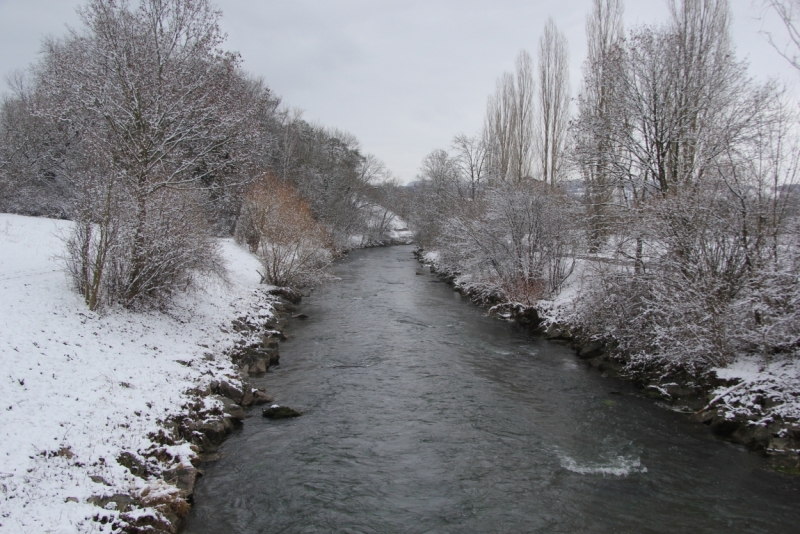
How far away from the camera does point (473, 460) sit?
8.44 meters

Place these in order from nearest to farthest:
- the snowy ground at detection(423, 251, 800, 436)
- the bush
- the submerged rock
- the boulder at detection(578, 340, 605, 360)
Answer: the snowy ground at detection(423, 251, 800, 436), the submerged rock, the boulder at detection(578, 340, 605, 360), the bush

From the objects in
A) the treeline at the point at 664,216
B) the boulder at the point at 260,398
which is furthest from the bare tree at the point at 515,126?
the boulder at the point at 260,398

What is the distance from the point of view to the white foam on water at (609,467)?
8073mm

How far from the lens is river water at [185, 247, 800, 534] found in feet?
22.3

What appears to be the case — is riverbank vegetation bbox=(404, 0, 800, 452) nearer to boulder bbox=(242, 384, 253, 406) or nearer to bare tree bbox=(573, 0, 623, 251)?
bare tree bbox=(573, 0, 623, 251)

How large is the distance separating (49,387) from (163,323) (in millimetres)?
4946

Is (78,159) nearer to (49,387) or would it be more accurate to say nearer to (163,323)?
(163,323)

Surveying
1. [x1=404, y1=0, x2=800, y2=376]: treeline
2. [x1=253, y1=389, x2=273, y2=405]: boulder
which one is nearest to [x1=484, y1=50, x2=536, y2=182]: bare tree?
[x1=404, y1=0, x2=800, y2=376]: treeline

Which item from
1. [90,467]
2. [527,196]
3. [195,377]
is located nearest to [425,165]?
[527,196]

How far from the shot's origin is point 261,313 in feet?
58.5

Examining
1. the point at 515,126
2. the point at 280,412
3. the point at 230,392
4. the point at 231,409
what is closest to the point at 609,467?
the point at 280,412

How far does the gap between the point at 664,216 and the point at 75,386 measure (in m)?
13.3

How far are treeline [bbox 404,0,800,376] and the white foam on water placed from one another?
3831 millimetres

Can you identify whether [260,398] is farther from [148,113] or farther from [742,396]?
[742,396]
